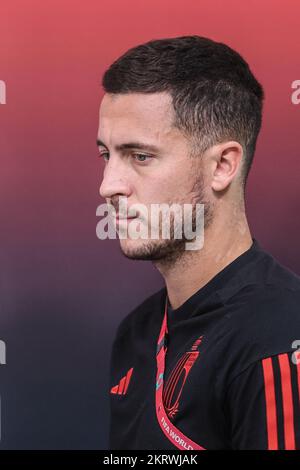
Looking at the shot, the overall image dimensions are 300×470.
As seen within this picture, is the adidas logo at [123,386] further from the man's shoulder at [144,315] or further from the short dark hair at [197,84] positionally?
the short dark hair at [197,84]

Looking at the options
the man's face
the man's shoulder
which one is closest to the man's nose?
the man's face

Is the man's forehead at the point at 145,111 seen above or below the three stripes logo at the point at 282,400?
above

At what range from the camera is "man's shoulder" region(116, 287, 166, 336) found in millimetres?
1335

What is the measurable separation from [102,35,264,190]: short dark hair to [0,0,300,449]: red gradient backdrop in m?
0.44

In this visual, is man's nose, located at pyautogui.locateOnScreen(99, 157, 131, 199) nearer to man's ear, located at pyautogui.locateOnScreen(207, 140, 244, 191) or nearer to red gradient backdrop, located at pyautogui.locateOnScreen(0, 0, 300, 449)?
man's ear, located at pyautogui.locateOnScreen(207, 140, 244, 191)

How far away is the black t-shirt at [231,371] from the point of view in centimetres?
92

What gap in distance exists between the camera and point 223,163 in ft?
3.62

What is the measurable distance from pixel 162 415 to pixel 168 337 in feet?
0.49

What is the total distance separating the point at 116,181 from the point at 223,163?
172 millimetres

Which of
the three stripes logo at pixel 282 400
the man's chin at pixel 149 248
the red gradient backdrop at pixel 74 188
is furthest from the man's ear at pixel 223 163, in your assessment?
the red gradient backdrop at pixel 74 188

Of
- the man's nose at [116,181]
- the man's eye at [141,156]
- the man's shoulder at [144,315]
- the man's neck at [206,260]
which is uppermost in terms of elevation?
the man's eye at [141,156]

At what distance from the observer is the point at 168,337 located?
3.81 feet

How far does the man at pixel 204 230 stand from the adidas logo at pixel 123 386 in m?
0.08

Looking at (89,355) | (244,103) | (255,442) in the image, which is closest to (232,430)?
(255,442)
